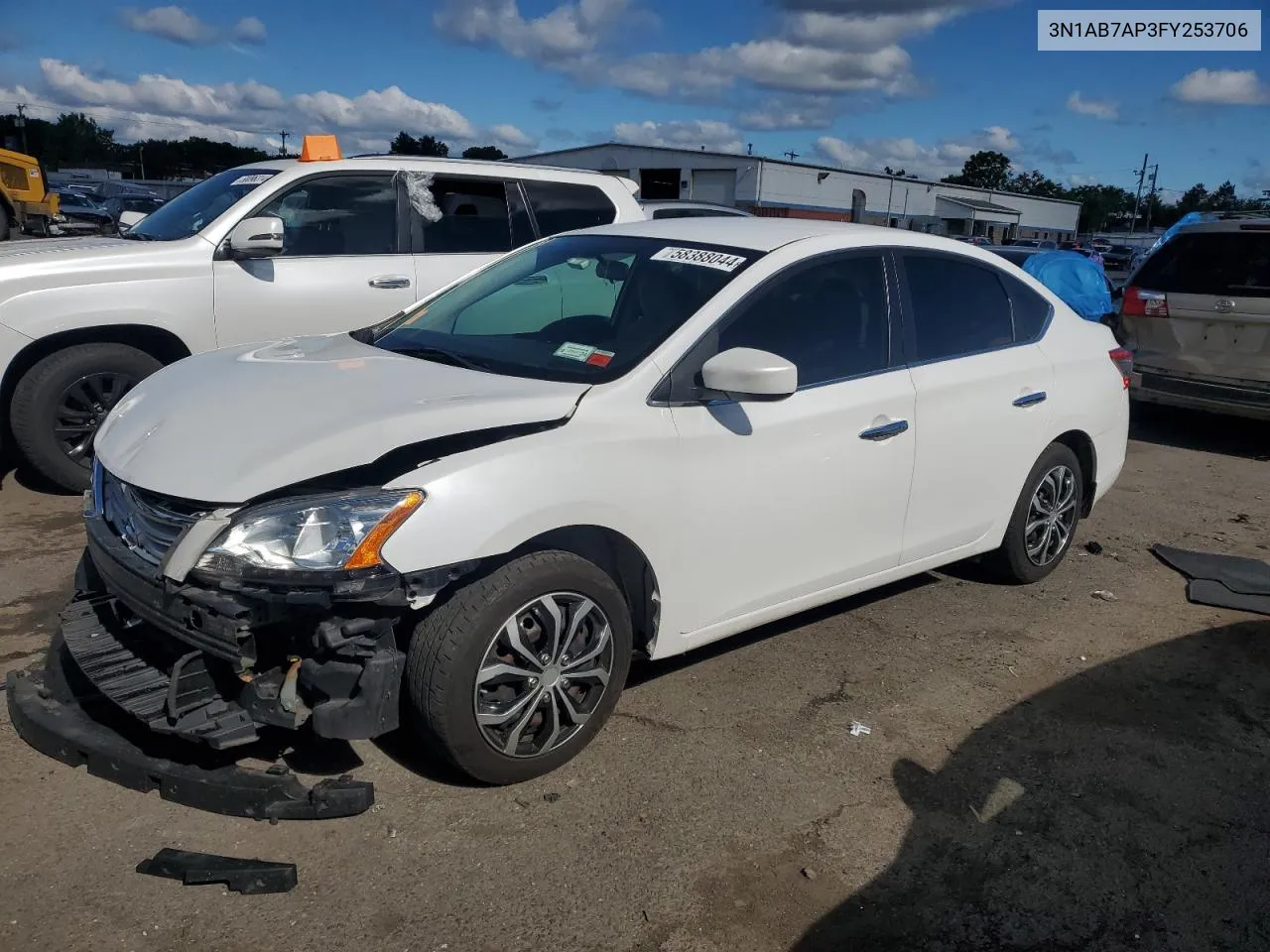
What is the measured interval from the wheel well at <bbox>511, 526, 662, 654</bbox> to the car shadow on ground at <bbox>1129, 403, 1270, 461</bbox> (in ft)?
23.4

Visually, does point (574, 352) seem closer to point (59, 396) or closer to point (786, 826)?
point (786, 826)

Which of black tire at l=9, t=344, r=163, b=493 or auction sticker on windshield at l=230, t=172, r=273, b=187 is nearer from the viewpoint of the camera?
black tire at l=9, t=344, r=163, b=493

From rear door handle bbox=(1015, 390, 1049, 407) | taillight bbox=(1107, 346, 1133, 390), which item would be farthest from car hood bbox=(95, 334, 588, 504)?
taillight bbox=(1107, 346, 1133, 390)

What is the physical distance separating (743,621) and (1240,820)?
1729 millimetres

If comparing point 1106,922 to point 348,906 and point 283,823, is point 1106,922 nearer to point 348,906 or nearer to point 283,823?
point 348,906

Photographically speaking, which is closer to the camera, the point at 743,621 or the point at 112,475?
the point at 112,475

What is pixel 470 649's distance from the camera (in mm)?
2930

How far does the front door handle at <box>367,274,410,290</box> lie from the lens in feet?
21.5

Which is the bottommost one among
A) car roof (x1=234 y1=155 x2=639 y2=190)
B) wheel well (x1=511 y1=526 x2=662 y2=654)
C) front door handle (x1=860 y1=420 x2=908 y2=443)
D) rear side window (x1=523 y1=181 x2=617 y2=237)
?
wheel well (x1=511 y1=526 x2=662 y2=654)

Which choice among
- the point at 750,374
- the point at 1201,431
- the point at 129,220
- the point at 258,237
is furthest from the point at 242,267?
the point at 1201,431

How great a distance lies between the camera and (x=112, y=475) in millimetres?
3221

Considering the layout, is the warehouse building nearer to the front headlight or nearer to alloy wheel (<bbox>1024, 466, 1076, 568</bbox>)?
alloy wheel (<bbox>1024, 466, 1076, 568</bbox>)

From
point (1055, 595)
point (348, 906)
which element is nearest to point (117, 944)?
point (348, 906)

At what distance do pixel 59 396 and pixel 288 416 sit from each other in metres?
3.36
